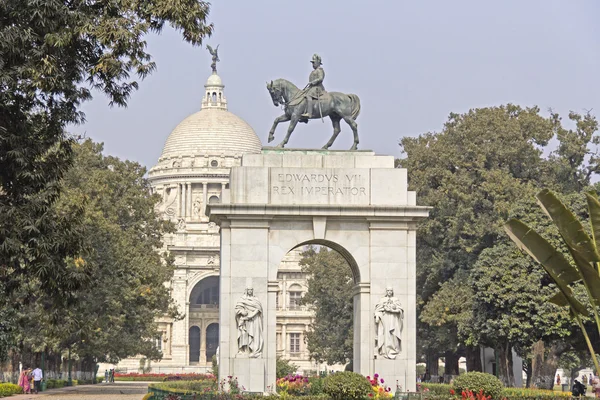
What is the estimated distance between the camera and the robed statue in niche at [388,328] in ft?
114

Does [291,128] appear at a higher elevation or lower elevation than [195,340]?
higher

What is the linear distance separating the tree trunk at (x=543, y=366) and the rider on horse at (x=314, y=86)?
20.6 meters

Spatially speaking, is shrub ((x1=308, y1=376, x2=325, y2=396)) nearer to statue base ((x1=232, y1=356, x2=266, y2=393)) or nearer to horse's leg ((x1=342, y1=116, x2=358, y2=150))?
statue base ((x1=232, y1=356, x2=266, y2=393))

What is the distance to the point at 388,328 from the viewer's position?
115 ft

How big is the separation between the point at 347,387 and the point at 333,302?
52.2 m

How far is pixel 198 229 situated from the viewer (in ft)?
465

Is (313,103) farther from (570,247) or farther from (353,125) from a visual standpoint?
(570,247)

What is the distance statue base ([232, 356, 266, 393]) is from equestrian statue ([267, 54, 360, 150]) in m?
6.94

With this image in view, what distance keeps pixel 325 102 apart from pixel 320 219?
391cm

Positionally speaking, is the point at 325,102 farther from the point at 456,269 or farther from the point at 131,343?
the point at 131,343

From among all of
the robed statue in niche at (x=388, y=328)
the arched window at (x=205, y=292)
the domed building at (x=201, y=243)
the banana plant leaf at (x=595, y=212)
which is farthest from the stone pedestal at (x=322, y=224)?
the arched window at (x=205, y=292)

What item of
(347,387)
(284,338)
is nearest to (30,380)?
(347,387)

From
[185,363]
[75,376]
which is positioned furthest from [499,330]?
[185,363]

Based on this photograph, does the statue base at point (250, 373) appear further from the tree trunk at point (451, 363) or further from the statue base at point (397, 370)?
the tree trunk at point (451, 363)
